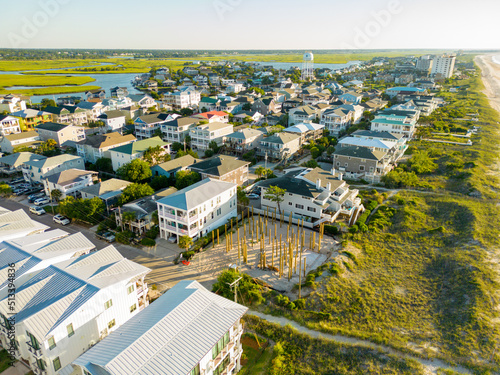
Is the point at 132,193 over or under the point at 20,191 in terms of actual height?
over

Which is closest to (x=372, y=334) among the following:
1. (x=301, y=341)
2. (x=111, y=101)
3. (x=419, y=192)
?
(x=301, y=341)

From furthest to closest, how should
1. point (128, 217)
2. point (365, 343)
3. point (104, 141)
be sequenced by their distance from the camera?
point (104, 141)
point (128, 217)
point (365, 343)

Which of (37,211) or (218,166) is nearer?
(37,211)

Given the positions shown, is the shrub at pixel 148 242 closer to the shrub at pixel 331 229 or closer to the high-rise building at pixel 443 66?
the shrub at pixel 331 229

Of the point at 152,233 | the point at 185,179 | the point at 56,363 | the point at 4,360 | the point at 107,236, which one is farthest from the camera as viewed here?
the point at 185,179

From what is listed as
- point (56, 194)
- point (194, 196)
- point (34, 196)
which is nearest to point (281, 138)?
point (194, 196)

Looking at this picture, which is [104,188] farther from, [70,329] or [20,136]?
[20,136]

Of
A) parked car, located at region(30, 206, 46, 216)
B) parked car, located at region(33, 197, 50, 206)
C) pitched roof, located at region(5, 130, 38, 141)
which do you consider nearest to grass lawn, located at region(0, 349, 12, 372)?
parked car, located at region(30, 206, 46, 216)
